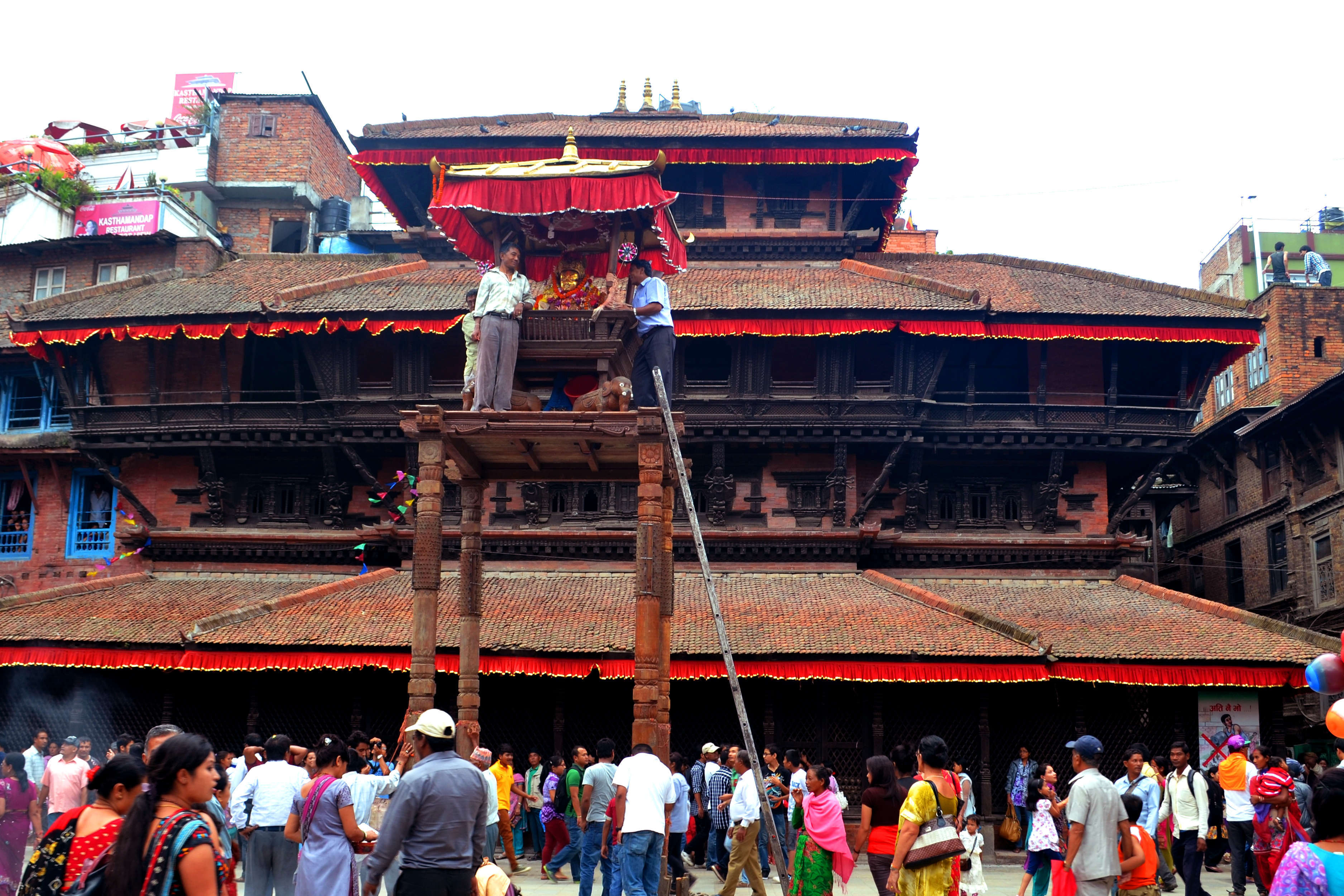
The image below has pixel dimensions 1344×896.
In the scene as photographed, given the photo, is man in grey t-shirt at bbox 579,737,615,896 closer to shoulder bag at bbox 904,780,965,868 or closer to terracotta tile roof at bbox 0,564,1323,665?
terracotta tile roof at bbox 0,564,1323,665

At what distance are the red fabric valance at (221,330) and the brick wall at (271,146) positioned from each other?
14199 millimetres

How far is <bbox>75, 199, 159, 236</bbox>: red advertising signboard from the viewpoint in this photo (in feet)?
117

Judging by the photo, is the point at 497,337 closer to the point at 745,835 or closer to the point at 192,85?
the point at 745,835

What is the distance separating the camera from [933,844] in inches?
353

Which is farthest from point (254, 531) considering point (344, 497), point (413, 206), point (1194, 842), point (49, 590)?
point (1194, 842)

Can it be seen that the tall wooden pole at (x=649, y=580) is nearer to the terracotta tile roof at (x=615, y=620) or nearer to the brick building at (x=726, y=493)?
the terracotta tile roof at (x=615, y=620)

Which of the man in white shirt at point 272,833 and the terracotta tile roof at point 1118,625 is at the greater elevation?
the terracotta tile roof at point 1118,625

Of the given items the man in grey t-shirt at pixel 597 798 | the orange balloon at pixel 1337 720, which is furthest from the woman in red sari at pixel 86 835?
the man in grey t-shirt at pixel 597 798

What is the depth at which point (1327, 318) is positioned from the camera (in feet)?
119

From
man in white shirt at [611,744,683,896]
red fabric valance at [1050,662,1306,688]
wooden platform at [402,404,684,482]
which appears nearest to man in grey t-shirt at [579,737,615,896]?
man in white shirt at [611,744,683,896]

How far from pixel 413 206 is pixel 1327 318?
25.6 m

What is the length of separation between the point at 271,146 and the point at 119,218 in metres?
6.15

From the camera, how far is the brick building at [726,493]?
2262cm

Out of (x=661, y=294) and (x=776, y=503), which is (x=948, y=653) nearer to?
(x=776, y=503)
